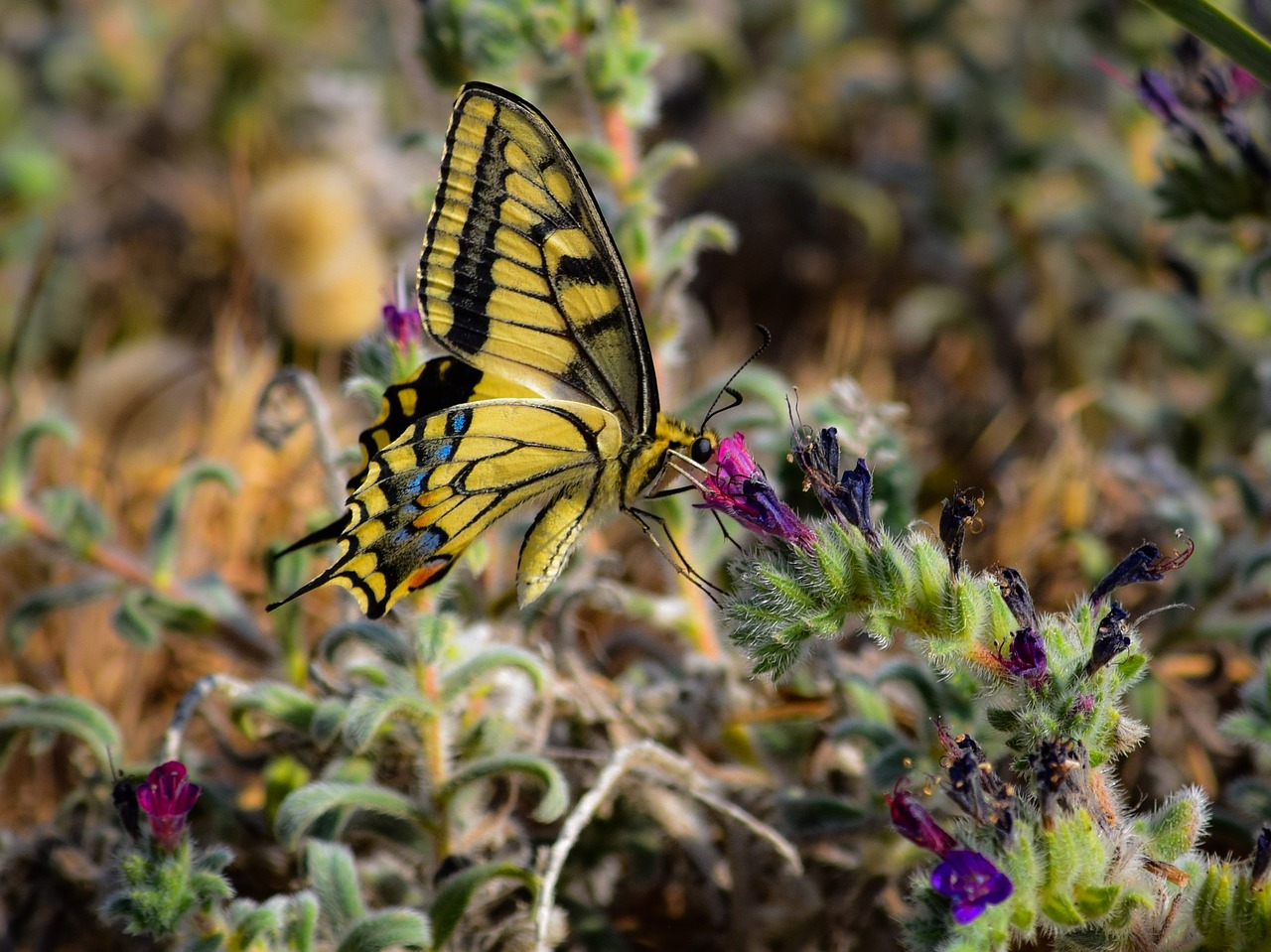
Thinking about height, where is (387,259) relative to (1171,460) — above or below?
above

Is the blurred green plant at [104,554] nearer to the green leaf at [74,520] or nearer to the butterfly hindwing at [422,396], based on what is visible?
the green leaf at [74,520]

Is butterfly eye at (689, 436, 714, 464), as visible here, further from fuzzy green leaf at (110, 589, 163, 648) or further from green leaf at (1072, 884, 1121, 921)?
fuzzy green leaf at (110, 589, 163, 648)

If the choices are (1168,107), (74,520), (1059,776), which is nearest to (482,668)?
(1059,776)

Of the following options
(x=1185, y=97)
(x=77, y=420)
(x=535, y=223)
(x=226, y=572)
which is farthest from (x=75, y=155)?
(x=1185, y=97)

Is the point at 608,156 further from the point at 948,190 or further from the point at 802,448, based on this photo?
the point at 948,190

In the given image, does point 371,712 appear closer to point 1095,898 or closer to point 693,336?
point 1095,898
